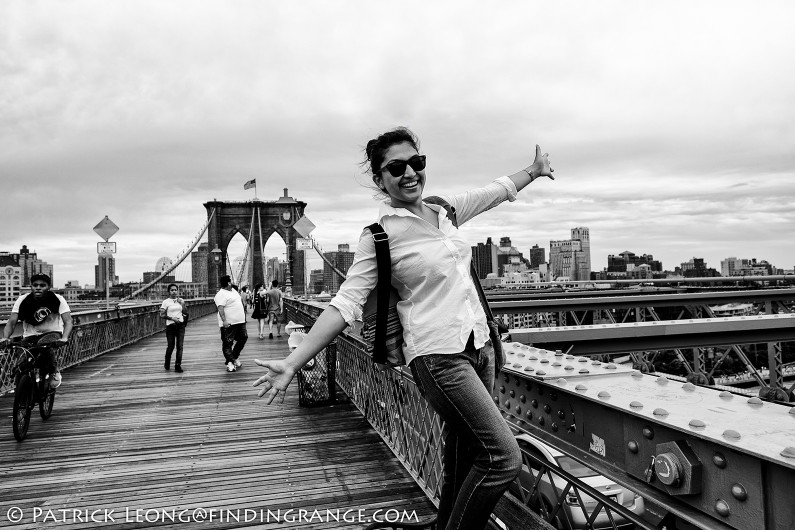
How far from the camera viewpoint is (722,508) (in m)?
1.38

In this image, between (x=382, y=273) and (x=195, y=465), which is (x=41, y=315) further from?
(x=382, y=273)

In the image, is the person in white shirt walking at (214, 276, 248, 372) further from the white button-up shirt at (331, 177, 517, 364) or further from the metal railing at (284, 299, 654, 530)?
the white button-up shirt at (331, 177, 517, 364)

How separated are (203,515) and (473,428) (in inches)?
109

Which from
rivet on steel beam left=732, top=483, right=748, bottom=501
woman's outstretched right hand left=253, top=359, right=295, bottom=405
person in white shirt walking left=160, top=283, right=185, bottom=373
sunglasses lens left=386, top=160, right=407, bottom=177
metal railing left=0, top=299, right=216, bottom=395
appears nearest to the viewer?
rivet on steel beam left=732, top=483, right=748, bottom=501

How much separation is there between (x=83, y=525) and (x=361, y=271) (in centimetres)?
307

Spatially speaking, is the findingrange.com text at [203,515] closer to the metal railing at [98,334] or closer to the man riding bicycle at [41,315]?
the man riding bicycle at [41,315]

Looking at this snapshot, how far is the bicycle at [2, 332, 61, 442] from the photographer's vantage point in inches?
239

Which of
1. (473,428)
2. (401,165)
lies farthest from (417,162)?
(473,428)

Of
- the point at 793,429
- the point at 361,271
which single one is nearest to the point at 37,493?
the point at 361,271

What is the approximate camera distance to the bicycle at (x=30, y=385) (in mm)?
6059

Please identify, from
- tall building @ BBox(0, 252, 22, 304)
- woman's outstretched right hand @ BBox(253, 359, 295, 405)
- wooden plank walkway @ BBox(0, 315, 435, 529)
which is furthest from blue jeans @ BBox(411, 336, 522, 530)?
tall building @ BBox(0, 252, 22, 304)

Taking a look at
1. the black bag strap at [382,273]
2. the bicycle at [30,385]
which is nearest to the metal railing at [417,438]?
the black bag strap at [382,273]

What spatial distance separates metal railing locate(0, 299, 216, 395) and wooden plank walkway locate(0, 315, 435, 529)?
634mm

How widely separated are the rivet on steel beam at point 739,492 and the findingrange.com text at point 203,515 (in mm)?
2842
